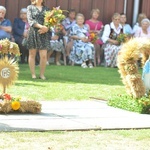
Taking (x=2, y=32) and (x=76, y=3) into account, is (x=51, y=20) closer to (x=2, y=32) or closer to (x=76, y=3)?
(x=2, y=32)

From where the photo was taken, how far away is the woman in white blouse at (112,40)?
61.4 feet

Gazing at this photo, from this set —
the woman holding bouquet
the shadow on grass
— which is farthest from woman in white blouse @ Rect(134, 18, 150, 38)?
the shadow on grass

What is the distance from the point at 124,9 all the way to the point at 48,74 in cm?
656

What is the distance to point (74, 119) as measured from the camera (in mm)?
8398

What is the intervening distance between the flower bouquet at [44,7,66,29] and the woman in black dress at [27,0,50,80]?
1.10 feet

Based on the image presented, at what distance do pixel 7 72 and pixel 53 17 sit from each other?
3.65 meters

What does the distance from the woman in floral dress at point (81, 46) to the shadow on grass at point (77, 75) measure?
0.68m

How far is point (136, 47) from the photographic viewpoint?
9.50 m

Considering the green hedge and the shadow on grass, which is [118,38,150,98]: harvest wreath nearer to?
Result: the green hedge

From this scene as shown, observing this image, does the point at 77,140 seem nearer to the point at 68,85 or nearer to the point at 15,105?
the point at 15,105

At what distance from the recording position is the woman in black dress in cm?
1316

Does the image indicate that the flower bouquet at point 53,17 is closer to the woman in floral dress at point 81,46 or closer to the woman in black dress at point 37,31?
the woman in black dress at point 37,31

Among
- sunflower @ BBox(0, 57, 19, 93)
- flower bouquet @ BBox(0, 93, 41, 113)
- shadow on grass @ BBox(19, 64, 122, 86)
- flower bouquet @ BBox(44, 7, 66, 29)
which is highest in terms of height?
flower bouquet @ BBox(44, 7, 66, 29)

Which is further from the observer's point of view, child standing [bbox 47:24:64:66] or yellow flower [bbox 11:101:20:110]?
child standing [bbox 47:24:64:66]
